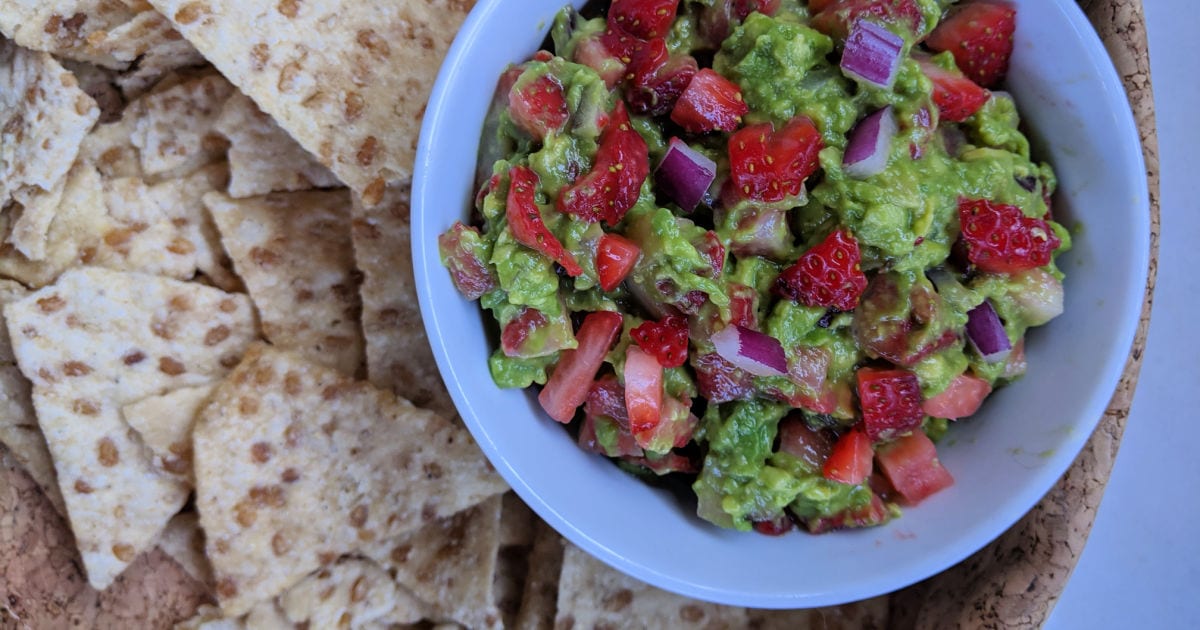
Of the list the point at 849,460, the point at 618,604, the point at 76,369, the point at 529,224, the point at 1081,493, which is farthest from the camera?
the point at 618,604

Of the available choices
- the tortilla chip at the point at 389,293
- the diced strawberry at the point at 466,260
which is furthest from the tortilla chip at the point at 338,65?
the diced strawberry at the point at 466,260

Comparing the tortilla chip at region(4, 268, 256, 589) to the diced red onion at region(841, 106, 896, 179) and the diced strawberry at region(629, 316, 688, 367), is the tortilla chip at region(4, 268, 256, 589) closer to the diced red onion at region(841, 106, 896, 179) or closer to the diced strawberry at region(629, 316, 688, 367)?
the diced strawberry at region(629, 316, 688, 367)

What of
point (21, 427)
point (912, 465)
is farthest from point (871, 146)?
point (21, 427)

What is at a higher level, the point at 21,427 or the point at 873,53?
the point at 873,53

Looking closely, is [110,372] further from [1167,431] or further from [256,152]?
[1167,431]

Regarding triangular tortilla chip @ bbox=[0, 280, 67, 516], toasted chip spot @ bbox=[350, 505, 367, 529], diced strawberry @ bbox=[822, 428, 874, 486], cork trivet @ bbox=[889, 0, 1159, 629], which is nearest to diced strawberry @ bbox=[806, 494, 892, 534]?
diced strawberry @ bbox=[822, 428, 874, 486]
